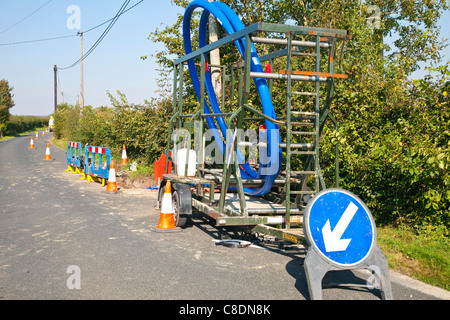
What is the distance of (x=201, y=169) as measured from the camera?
26.2ft

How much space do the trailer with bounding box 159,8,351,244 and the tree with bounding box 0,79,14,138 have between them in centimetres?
4022

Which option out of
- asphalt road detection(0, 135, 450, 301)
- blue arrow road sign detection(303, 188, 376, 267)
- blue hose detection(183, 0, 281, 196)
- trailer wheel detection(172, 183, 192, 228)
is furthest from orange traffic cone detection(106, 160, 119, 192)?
blue arrow road sign detection(303, 188, 376, 267)

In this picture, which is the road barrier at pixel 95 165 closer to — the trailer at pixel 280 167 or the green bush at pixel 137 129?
the green bush at pixel 137 129

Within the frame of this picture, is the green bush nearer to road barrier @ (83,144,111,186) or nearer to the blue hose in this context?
road barrier @ (83,144,111,186)

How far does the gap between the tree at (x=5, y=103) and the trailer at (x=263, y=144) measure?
132 feet

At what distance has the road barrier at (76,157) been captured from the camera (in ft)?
48.1

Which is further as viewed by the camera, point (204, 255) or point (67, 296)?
point (204, 255)

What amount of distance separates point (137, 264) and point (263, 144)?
8.85 ft

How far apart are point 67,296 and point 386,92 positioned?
6.01 meters

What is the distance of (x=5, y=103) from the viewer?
47000 mm

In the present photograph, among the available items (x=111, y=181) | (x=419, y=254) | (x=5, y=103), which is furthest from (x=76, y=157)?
(x=5, y=103)

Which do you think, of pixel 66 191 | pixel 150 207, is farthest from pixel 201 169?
pixel 66 191

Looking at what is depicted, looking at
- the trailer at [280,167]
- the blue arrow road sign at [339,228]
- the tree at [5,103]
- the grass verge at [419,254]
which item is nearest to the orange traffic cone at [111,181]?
the trailer at [280,167]

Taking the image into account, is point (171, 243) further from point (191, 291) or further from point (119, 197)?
point (119, 197)
